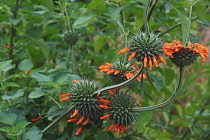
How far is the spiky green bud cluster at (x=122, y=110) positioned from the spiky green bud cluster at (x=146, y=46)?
15 cm

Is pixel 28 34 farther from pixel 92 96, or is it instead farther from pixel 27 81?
pixel 92 96

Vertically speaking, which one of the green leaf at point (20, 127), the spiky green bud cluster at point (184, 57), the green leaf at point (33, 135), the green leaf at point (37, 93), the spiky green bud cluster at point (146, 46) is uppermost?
the spiky green bud cluster at point (146, 46)

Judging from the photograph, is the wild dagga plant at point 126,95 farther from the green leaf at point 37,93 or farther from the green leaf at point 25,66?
the green leaf at point 25,66

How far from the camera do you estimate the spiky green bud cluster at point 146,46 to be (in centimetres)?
94

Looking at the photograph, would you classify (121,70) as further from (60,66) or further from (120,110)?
(60,66)

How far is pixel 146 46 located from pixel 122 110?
218 millimetres

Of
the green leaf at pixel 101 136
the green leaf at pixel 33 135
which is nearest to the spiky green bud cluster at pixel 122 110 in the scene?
the green leaf at pixel 101 136

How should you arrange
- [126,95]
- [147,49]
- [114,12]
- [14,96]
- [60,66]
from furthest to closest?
1. [60,66]
2. [114,12]
3. [14,96]
4. [126,95]
5. [147,49]

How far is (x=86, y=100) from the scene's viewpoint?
988 mm

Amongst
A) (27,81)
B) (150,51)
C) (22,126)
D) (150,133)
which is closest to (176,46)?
(150,51)

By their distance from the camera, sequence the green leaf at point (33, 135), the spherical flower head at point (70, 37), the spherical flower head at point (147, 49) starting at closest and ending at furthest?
1. the spherical flower head at point (147, 49)
2. the green leaf at point (33, 135)
3. the spherical flower head at point (70, 37)

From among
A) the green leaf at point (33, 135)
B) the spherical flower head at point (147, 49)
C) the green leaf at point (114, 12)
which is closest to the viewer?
the spherical flower head at point (147, 49)

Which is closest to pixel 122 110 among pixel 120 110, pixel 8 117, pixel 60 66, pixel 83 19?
pixel 120 110

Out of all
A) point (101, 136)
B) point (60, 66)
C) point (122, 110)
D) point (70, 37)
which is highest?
point (70, 37)
